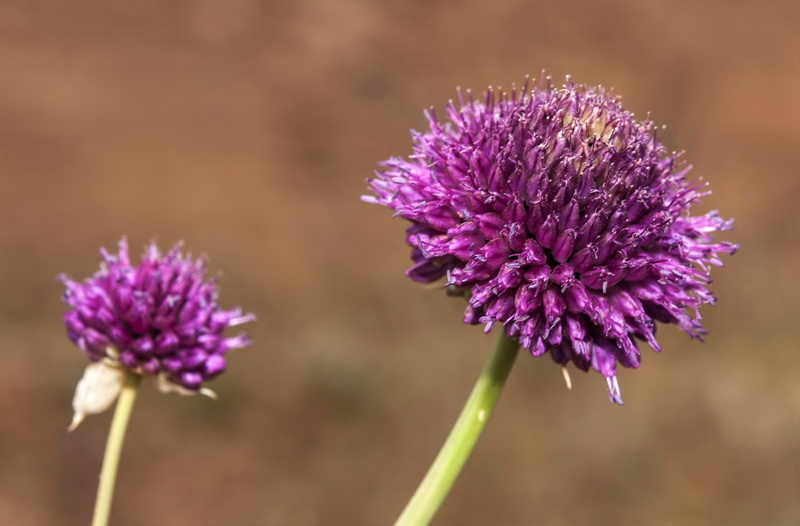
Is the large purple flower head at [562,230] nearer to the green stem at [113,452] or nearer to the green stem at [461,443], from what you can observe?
the green stem at [461,443]

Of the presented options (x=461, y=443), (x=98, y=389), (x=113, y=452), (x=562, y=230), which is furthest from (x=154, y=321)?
(x=562, y=230)

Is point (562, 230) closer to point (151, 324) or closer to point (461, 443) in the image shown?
point (461, 443)

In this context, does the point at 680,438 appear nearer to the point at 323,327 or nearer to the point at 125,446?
the point at 323,327

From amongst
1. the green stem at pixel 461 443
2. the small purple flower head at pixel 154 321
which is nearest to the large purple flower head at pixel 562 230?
the green stem at pixel 461 443

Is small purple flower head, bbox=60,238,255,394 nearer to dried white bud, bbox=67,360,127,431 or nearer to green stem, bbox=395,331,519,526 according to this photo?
dried white bud, bbox=67,360,127,431

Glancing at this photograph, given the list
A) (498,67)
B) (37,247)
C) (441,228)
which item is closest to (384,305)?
(37,247)

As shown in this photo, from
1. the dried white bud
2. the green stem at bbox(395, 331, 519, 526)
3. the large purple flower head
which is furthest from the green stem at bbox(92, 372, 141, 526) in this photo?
the large purple flower head
